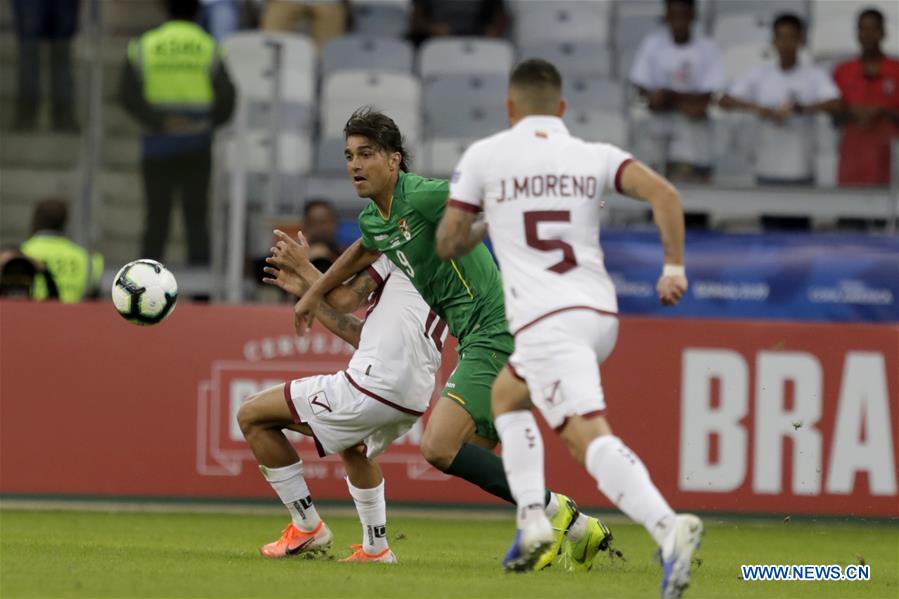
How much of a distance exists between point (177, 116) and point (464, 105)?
9.32ft

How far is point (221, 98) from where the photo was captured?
15031 mm

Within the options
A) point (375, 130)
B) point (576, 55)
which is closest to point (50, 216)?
point (576, 55)

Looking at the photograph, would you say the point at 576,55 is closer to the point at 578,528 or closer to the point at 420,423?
the point at 420,423

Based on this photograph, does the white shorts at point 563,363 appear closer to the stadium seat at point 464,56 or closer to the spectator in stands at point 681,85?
the spectator in stands at point 681,85

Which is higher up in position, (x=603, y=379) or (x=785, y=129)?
(x=785, y=129)

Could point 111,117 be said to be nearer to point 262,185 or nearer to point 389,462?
point 262,185

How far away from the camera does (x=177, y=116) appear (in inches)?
586

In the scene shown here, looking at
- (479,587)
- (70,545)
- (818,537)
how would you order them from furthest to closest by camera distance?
(818,537) → (70,545) → (479,587)

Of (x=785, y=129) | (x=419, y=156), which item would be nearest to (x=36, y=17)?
(x=419, y=156)

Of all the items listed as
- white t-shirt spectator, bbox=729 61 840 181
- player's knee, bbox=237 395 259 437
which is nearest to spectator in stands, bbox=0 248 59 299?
player's knee, bbox=237 395 259 437

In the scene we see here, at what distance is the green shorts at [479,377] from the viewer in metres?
8.62

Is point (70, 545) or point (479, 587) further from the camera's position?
point (70, 545)

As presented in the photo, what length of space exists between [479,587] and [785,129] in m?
8.69

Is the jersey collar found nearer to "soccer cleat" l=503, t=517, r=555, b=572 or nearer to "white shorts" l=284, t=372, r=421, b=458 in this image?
"soccer cleat" l=503, t=517, r=555, b=572
